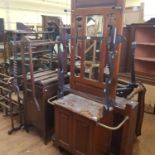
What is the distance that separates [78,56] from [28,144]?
1312 mm

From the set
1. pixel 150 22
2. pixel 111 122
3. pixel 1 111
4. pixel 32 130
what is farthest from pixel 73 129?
pixel 150 22

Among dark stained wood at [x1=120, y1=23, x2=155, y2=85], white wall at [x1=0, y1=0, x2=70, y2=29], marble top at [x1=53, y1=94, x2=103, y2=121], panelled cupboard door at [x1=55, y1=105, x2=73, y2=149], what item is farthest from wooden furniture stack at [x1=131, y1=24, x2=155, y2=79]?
white wall at [x1=0, y1=0, x2=70, y2=29]

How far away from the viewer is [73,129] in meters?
1.94

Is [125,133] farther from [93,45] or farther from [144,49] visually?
[144,49]

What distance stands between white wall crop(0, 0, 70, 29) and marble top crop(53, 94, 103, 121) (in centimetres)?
416

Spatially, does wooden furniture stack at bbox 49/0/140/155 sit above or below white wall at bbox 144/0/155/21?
below

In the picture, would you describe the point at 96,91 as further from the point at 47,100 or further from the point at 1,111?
the point at 1,111

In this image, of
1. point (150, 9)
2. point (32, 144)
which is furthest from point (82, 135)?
point (150, 9)

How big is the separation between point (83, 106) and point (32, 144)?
975 millimetres

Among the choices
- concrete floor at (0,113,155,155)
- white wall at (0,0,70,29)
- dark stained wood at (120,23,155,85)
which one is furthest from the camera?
white wall at (0,0,70,29)

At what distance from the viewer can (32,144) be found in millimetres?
2381

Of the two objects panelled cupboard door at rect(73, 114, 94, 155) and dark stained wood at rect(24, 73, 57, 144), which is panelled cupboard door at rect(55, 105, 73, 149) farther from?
dark stained wood at rect(24, 73, 57, 144)

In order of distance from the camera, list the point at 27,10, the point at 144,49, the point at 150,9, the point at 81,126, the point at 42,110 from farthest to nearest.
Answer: the point at 27,10 → the point at 150,9 → the point at 144,49 → the point at 42,110 → the point at 81,126

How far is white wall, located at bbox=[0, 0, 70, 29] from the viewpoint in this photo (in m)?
5.24
